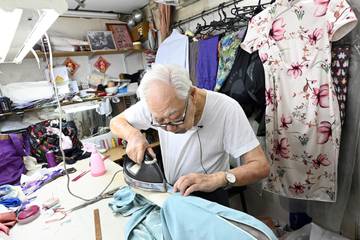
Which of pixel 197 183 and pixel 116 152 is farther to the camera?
pixel 116 152

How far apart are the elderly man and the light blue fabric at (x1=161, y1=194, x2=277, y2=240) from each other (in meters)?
0.20

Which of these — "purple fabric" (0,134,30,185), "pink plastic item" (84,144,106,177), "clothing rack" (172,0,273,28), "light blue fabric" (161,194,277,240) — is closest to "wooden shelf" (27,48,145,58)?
"clothing rack" (172,0,273,28)

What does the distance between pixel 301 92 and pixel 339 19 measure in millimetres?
424

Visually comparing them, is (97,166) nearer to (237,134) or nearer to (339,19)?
(237,134)

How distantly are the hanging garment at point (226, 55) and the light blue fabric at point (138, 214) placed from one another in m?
1.10

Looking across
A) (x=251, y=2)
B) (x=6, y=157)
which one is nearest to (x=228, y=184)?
(x=251, y=2)

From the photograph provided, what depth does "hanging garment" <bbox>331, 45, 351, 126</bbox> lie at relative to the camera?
1350mm

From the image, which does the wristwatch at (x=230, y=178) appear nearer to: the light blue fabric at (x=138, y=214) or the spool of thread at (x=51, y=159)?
the light blue fabric at (x=138, y=214)

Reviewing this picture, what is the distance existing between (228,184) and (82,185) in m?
0.98

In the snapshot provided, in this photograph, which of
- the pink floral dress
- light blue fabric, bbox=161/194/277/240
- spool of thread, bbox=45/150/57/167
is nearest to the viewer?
light blue fabric, bbox=161/194/277/240

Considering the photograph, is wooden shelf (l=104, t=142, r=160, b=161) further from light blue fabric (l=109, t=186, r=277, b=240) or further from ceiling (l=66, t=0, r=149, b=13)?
light blue fabric (l=109, t=186, r=277, b=240)

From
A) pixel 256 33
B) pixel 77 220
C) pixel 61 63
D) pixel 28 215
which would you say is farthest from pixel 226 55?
pixel 61 63

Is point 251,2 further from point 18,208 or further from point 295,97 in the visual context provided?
point 18,208

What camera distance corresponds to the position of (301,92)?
1.49m
